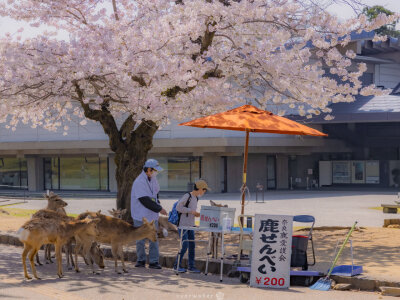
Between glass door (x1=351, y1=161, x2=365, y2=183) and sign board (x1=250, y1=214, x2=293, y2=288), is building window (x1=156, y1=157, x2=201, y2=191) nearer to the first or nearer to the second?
glass door (x1=351, y1=161, x2=365, y2=183)

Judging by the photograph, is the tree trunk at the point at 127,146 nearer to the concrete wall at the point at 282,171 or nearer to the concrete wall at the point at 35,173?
the concrete wall at the point at 282,171

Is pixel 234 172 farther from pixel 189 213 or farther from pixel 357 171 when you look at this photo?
pixel 189 213

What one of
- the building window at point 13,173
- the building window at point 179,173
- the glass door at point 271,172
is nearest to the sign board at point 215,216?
the building window at point 179,173

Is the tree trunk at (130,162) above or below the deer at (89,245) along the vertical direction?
above

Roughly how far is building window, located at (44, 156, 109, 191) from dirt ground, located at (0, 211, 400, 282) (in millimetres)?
29260

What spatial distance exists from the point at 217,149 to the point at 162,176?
6428 mm

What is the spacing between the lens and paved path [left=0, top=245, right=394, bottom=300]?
31.6ft

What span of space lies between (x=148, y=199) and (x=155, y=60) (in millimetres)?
5317

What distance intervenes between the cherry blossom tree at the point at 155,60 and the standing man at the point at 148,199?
4258 millimetres

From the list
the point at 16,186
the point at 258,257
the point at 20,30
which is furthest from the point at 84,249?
the point at 16,186

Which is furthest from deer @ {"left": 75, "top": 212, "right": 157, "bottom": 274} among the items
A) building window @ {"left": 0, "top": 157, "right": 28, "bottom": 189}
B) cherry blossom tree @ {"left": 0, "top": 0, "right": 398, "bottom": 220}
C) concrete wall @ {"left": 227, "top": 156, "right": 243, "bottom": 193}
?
building window @ {"left": 0, "top": 157, "right": 28, "bottom": 189}

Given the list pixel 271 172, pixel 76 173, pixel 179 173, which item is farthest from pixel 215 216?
pixel 76 173

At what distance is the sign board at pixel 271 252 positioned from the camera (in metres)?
10.5

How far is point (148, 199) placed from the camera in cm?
1209
